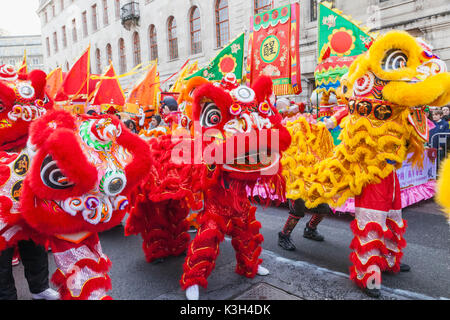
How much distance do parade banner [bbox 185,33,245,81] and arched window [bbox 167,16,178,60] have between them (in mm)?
14215

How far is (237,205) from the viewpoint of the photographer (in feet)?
7.59

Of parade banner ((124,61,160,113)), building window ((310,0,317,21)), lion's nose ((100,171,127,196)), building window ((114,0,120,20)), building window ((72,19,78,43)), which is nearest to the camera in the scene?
lion's nose ((100,171,127,196))

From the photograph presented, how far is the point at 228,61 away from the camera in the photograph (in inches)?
153

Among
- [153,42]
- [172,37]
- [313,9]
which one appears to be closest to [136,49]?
[153,42]

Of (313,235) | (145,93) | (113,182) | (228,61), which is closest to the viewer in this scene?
(113,182)

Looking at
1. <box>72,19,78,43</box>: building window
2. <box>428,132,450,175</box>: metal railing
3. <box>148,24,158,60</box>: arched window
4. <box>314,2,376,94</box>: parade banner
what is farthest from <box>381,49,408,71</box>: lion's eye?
<box>72,19,78,43</box>: building window

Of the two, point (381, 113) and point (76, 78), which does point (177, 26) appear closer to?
point (76, 78)

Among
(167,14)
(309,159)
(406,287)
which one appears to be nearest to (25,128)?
(309,159)

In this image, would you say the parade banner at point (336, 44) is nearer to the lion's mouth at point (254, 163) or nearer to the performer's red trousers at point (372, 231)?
the performer's red trousers at point (372, 231)

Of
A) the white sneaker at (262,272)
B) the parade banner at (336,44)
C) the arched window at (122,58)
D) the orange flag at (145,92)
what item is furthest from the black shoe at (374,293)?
the arched window at (122,58)

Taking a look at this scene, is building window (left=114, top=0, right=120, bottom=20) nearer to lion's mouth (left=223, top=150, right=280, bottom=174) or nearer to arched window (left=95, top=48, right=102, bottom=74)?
arched window (left=95, top=48, right=102, bottom=74)

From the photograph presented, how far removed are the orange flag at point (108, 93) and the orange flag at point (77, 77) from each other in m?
0.33

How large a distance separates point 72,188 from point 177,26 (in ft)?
53.5

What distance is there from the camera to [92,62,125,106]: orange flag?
20.9ft
